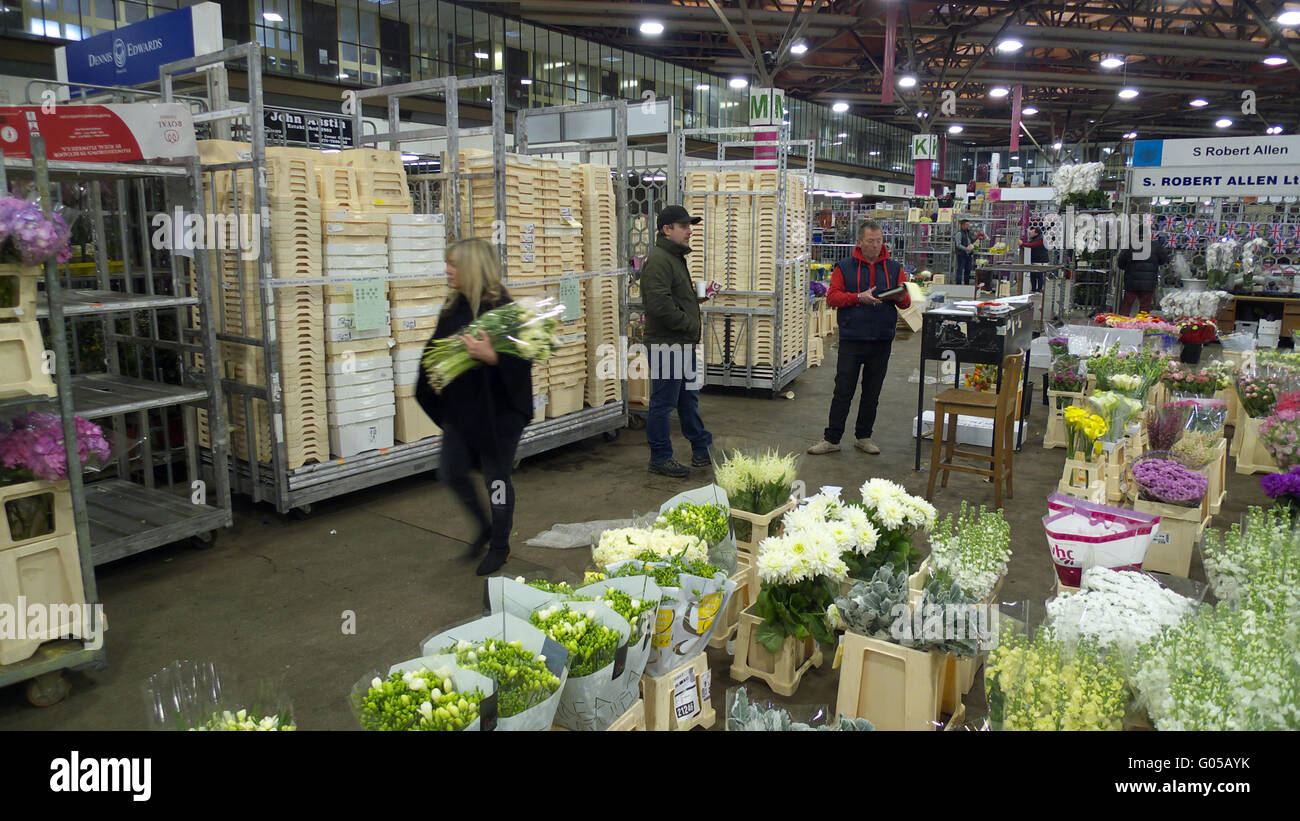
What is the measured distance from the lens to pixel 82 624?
131 inches

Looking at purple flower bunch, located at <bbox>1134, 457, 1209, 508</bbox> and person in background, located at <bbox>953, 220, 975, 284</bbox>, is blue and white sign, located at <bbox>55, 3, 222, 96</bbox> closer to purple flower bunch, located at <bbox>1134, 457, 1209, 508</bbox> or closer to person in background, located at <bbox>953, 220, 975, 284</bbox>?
purple flower bunch, located at <bbox>1134, 457, 1209, 508</bbox>

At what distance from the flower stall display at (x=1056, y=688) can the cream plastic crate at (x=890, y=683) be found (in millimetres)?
415

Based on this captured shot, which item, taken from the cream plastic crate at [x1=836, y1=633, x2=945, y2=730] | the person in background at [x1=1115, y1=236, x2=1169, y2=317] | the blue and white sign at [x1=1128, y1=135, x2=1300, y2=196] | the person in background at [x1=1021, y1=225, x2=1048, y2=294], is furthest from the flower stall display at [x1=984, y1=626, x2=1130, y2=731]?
the person in background at [x1=1021, y1=225, x2=1048, y2=294]

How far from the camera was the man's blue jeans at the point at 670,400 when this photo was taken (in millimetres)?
6051

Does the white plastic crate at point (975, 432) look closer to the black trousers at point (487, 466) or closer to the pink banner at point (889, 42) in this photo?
the black trousers at point (487, 466)

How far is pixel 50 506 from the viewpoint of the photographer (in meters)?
3.34

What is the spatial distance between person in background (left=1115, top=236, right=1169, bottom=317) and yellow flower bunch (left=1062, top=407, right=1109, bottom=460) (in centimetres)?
750

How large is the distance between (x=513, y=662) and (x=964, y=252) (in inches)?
725

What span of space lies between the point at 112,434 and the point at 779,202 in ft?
20.7

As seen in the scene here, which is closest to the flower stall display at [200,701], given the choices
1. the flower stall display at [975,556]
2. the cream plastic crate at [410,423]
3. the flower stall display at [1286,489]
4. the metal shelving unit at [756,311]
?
the flower stall display at [975,556]

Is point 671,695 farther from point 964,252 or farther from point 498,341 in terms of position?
point 964,252
